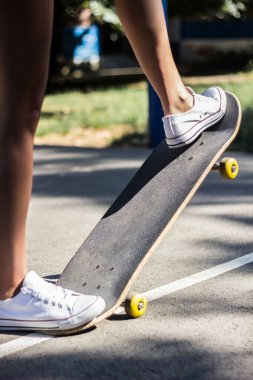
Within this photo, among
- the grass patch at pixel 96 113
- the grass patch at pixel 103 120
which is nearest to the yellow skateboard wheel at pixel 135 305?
the grass patch at pixel 103 120

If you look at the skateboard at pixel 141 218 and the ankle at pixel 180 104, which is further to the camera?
the ankle at pixel 180 104

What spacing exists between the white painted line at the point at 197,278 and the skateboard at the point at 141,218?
11.7 inches

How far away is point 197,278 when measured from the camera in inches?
130

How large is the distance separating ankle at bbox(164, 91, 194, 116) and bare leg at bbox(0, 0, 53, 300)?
2.14 ft

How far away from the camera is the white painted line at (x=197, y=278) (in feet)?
10.3

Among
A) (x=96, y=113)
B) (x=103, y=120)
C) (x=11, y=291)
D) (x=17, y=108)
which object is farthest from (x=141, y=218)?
(x=96, y=113)

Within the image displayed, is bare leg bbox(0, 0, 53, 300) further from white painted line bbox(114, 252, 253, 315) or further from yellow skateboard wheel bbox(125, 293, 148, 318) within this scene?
white painted line bbox(114, 252, 253, 315)

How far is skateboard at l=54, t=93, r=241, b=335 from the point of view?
2.75 metres

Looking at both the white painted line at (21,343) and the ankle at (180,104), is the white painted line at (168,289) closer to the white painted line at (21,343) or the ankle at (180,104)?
the white painted line at (21,343)

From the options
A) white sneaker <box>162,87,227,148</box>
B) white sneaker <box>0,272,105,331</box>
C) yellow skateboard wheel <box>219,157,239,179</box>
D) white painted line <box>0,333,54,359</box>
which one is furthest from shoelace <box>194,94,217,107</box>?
white painted line <box>0,333,54,359</box>

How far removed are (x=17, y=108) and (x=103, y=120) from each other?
7.08 m

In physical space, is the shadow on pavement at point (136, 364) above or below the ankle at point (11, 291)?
below

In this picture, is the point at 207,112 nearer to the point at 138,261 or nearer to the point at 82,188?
the point at 138,261

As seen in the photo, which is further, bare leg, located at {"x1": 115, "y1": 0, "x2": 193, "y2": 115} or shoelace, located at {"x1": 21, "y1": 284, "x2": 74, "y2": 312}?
bare leg, located at {"x1": 115, "y1": 0, "x2": 193, "y2": 115}
